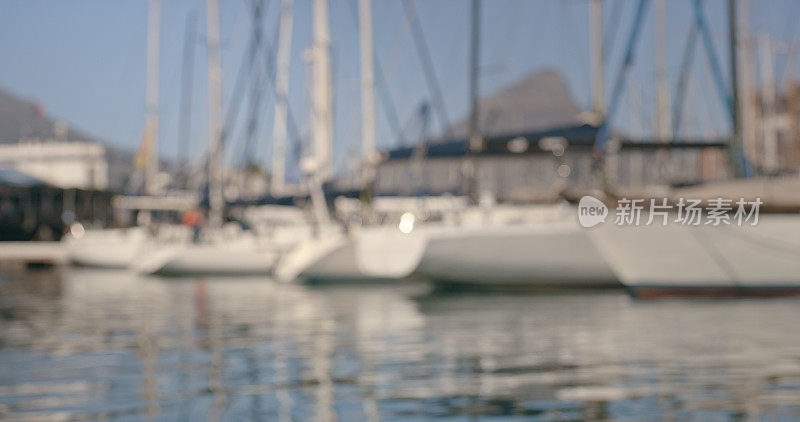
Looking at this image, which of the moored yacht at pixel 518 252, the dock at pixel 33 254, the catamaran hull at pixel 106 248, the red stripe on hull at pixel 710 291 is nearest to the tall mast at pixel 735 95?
the red stripe on hull at pixel 710 291

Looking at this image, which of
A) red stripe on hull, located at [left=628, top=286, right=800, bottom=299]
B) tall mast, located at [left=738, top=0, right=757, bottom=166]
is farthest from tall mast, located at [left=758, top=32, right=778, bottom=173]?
red stripe on hull, located at [left=628, top=286, right=800, bottom=299]

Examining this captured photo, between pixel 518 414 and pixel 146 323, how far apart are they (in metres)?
9.35

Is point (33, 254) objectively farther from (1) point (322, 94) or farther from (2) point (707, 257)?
(2) point (707, 257)

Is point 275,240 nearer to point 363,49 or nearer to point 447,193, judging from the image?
point 447,193

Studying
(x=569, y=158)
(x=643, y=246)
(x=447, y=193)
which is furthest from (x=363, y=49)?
(x=643, y=246)

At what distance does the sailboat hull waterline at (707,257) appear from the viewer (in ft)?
53.2

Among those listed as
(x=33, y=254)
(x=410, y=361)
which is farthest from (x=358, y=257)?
(x=33, y=254)

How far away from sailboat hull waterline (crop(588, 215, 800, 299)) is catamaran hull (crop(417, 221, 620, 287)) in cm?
157

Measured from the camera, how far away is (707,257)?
16625 millimetres

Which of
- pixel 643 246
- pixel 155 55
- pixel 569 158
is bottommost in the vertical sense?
pixel 643 246

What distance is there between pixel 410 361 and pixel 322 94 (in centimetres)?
2444

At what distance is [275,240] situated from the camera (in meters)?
31.4

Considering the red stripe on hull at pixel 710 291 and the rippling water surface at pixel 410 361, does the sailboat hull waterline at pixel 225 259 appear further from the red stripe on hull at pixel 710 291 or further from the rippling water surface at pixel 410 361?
the red stripe on hull at pixel 710 291

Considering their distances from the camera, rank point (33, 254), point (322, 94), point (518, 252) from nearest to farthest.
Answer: point (518, 252) < point (322, 94) < point (33, 254)
